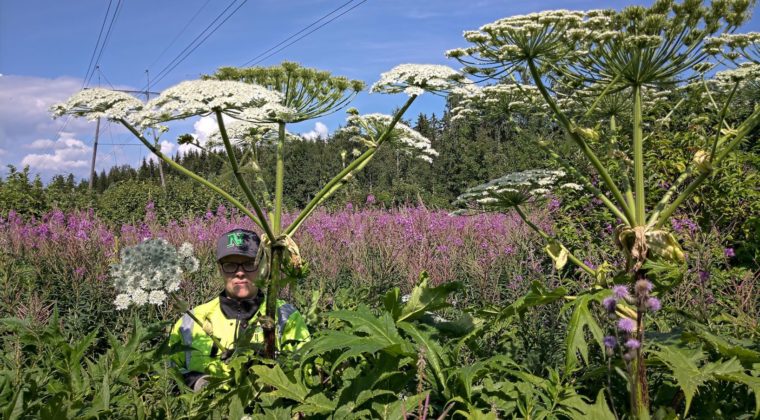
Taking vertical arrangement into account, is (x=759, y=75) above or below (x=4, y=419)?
above

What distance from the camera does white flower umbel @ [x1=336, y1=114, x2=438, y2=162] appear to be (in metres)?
2.79

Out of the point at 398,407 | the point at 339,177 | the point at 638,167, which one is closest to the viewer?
the point at 398,407

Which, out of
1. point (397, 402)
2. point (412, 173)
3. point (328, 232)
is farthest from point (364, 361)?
point (412, 173)

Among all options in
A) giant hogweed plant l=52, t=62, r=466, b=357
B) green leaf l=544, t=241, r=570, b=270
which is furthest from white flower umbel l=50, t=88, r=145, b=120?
green leaf l=544, t=241, r=570, b=270

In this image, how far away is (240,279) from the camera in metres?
3.90

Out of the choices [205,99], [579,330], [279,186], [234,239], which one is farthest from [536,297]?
[234,239]

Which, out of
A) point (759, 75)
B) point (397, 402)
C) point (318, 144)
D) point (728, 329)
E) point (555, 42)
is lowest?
point (728, 329)

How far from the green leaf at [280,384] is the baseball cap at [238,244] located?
4.84 feet

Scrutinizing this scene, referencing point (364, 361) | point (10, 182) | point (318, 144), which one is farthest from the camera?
point (318, 144)

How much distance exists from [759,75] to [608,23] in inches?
28.9

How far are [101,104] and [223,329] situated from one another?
73.5 inches

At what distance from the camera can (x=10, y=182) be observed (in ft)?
52.6

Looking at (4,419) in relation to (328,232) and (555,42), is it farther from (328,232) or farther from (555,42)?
(328,232)

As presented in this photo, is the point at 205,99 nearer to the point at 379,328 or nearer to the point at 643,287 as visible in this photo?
the point at 379,328
